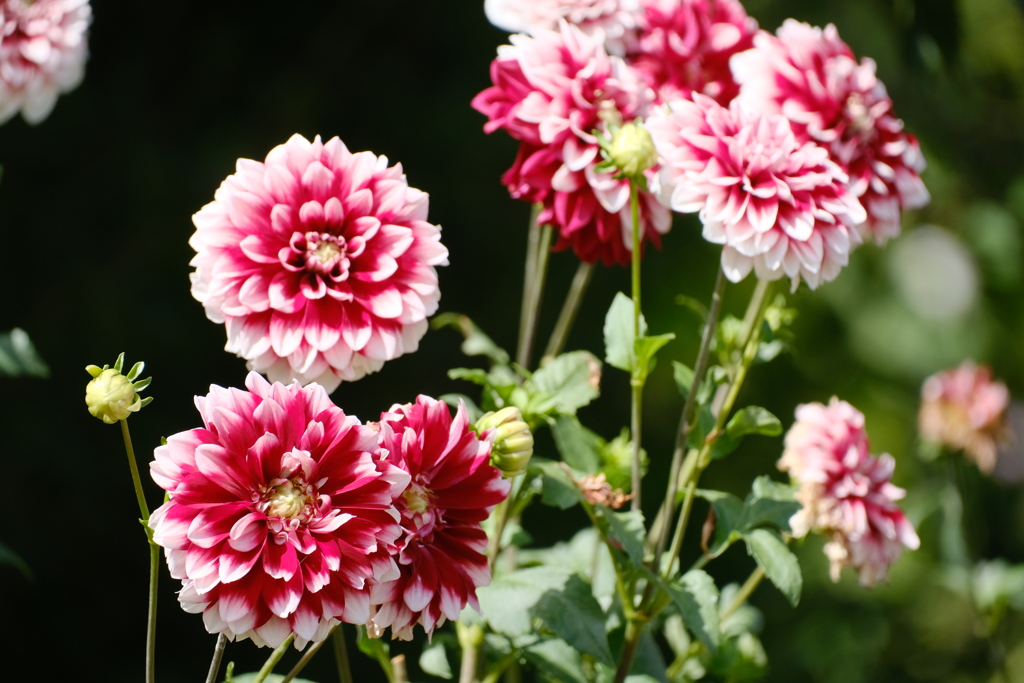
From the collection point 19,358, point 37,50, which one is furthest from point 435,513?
point 37,50

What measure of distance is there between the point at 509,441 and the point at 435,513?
51mm

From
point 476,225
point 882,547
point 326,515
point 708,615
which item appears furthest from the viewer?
point 476,225

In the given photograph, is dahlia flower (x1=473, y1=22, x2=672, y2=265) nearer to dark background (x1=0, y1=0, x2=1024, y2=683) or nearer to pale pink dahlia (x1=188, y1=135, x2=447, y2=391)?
pale pink dahlia (x1=188, y1=135, x2=447, y2=391)

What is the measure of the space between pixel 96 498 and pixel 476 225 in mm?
731

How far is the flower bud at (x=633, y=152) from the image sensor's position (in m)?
0.53

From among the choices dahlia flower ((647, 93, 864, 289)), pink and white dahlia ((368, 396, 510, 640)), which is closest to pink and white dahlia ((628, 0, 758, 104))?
dahlia flower ((647, 93, 864, 289))

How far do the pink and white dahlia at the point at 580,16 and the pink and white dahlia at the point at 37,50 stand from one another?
1.07ft

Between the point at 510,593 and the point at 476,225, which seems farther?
the point at 476,225

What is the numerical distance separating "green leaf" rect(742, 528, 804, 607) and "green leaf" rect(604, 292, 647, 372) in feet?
0.45

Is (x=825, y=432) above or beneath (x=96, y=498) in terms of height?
above

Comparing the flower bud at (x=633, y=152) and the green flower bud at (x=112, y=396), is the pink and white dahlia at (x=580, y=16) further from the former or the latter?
the green flower bud at (x=112, y=396)

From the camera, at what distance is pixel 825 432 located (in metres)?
0.69

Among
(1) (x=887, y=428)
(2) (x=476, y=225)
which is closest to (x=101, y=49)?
(2) (x=476, y=225)

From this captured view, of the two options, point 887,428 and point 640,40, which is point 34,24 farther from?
point 887,428
